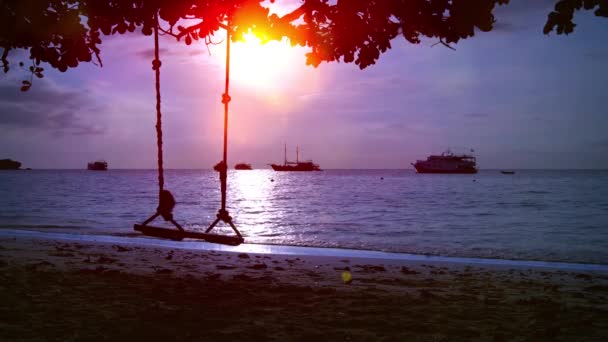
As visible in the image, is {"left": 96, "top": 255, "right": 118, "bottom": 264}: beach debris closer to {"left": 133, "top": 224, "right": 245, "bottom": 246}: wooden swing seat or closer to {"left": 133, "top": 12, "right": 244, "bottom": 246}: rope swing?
{"left": 133, "top": 12, "right": 244, "bottom": 246}: rope swing

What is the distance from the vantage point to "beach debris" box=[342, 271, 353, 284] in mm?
9023

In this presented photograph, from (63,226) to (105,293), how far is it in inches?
669

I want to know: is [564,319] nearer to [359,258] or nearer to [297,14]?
[297,14]

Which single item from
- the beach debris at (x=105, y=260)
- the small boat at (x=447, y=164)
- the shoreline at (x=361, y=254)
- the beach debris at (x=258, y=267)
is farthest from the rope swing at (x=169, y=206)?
the small boat at (x=447, y=164)

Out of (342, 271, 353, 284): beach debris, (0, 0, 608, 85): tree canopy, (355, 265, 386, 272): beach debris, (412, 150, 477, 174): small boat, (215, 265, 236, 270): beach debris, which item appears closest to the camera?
(0, 0, 608, 85): tree canopy

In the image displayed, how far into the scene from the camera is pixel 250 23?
21.0 feet

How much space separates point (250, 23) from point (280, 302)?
12.2ft

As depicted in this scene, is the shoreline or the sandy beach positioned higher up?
the sandy beach

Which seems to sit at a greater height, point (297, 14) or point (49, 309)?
point (297, 14)

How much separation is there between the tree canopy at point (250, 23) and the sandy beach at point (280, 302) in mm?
2996

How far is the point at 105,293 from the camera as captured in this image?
6.98 metres

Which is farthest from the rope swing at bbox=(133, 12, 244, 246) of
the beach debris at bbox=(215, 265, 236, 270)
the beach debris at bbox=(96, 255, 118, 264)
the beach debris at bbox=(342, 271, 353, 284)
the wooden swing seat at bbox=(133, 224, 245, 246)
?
the beach debris at bbox=(96, 255, 118, 264)

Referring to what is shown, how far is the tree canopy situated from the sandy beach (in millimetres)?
2996

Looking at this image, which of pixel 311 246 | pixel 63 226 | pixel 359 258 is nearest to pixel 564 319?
pixel 359 258
